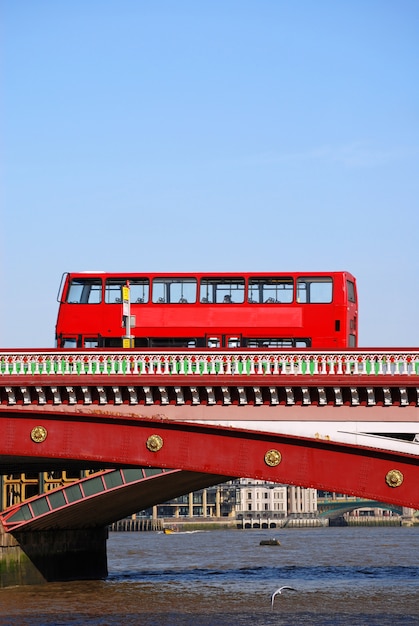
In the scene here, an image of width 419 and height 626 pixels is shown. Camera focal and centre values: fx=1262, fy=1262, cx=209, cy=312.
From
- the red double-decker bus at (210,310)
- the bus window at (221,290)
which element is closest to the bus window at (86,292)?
the red double-decker bus at (210,310)

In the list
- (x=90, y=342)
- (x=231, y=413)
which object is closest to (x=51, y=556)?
(x=90, y=342)

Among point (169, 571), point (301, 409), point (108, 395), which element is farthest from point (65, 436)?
point (169, 571)

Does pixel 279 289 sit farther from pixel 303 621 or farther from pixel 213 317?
pixel 303 621

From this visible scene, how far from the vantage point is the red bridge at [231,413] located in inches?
1532

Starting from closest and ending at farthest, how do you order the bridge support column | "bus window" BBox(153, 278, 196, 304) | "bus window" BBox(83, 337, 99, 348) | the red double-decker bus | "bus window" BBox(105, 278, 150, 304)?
the red double-decker bus < "bus window" BBox(153, 278, 196, 304) < "bus window" BBox(83, 337, 99, 348) < "bus window" BBox(105, 278, 150, 304) < the bridge support column

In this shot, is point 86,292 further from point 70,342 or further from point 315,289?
point 315,289

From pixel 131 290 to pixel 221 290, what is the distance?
3.58 m

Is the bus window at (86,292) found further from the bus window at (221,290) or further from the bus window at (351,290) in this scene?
the bus window at (351,290)

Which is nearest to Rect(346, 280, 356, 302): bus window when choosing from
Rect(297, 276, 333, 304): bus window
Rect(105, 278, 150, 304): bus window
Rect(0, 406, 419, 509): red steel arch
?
Rect(297, 276, 333, 304): bus window

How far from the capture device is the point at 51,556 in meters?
66.4

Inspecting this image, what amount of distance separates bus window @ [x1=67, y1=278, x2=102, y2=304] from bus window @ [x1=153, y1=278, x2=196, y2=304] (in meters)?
2.24

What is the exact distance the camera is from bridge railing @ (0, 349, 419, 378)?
39.6 metres

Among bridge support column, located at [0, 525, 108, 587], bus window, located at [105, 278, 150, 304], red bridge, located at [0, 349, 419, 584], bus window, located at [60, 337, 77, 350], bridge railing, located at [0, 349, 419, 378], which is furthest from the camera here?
bridge support column, located at [0, 525, 108, 587]

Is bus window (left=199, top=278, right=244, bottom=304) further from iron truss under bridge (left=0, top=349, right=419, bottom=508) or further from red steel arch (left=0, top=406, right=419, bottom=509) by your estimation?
red steel arch (left=0, top=406, right=419, bottom=509)
